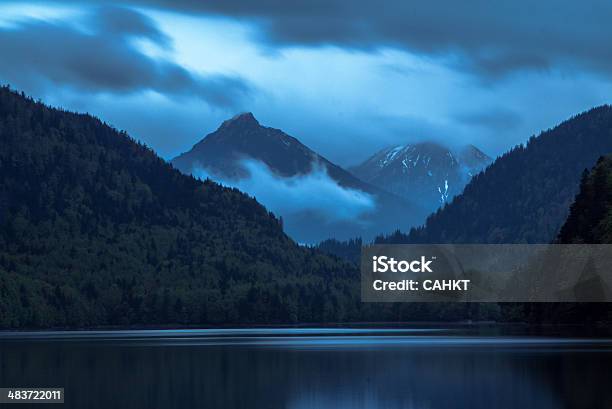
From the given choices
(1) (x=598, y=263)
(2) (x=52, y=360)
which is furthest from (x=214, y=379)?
(1) (x=598, y=263)

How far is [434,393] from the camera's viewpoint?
275ft

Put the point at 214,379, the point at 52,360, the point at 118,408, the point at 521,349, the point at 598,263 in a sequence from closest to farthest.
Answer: the point at 118,408 < the point at 214,379 < the point at 52,360 < the point at 521,349 < the point at 598,263

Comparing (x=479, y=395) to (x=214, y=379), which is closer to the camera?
(x=479, y=395)

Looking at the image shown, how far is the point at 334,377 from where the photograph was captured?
331 feet

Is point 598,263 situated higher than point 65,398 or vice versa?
point 598,263

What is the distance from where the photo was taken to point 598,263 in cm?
19712

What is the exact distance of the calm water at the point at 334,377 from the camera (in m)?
78.8

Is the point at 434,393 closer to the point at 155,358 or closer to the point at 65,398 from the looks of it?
the point at 65,398

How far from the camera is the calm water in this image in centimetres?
7881

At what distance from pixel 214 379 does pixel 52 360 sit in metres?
34.5

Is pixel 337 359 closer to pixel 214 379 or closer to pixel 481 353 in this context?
pixel 481 353

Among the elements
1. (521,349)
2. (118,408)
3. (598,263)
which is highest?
(598,263)

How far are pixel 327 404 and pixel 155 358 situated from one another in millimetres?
57574

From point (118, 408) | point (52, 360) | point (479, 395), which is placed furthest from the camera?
point (52, 360)
